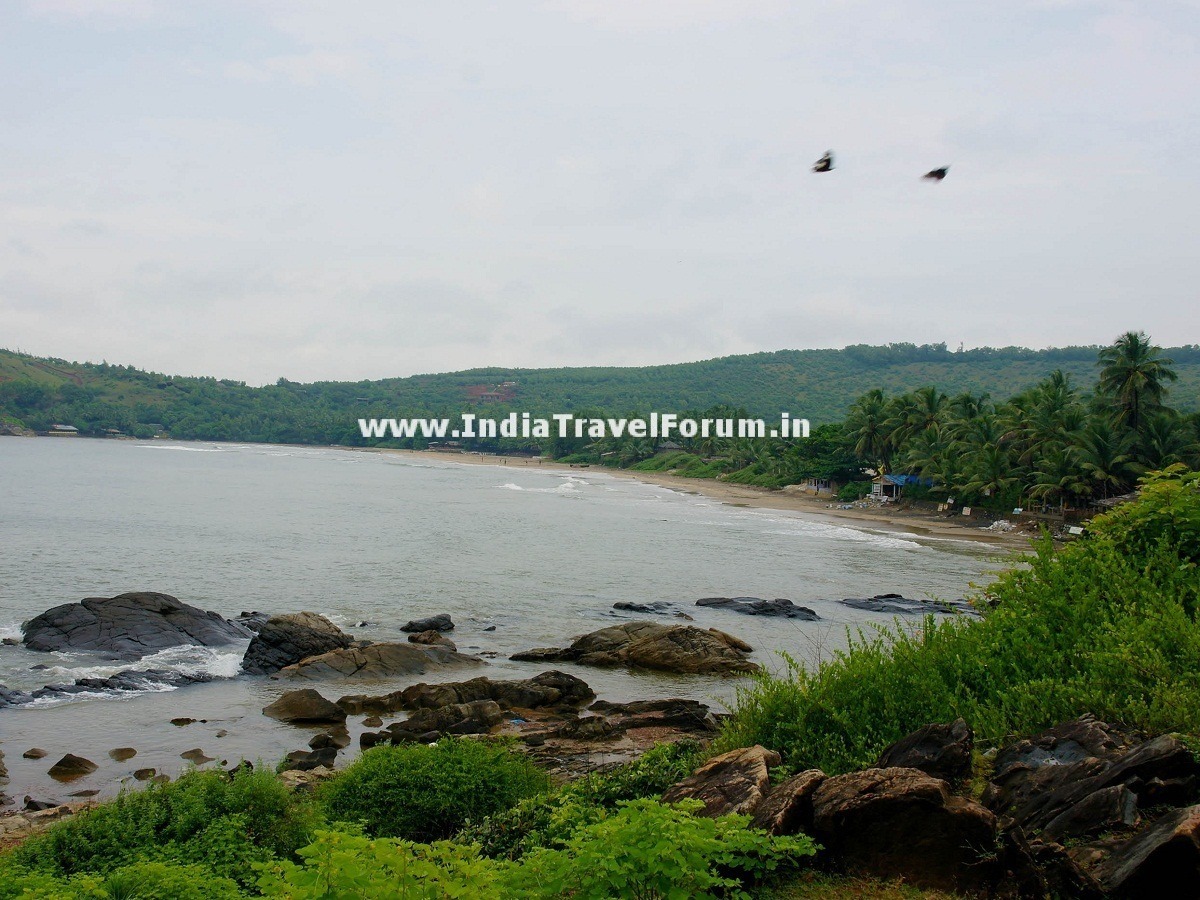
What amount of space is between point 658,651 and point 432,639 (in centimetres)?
578

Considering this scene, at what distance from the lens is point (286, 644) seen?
20844mm

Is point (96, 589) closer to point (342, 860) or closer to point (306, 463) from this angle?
point (342, 860)

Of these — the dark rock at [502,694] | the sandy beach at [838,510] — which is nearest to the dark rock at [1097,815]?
the dark rock at [502,694]

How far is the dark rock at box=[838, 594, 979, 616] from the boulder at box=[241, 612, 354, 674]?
663 inches

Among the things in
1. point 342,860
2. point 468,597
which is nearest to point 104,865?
point 342,860

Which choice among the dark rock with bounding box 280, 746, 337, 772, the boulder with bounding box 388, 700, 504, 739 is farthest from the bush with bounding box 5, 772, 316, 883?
the boulder with bounding box 388, 700, 504, 739

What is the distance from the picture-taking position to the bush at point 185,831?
7809mm

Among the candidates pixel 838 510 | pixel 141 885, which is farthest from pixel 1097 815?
pixel 838 510

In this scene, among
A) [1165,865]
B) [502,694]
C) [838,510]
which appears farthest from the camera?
[838,510]

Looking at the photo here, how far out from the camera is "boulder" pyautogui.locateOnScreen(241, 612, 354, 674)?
66.8 ft

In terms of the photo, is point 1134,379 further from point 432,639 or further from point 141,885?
point 141,885

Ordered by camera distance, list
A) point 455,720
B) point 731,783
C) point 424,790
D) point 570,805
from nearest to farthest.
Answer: point 731,783 → point 570,805 → point 424,790 → point 455,720

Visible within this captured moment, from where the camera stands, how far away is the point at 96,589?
29.7 meters

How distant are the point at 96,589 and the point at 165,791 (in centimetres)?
2403
